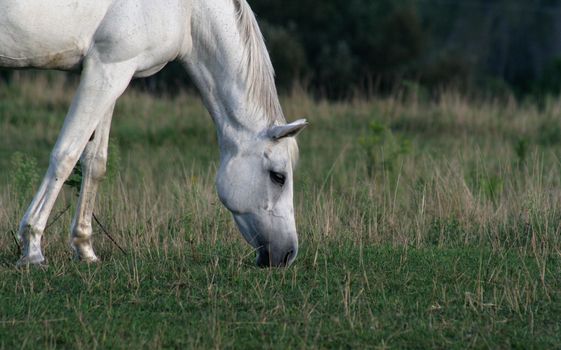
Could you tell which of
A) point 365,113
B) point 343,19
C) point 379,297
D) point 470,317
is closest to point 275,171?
point 379,297

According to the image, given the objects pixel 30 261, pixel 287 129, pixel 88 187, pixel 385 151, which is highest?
pixel 287 129

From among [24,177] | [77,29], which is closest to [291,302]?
[77,29]

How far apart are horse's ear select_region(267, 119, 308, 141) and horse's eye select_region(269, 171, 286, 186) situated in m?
0.21

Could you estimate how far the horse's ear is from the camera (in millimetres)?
5707

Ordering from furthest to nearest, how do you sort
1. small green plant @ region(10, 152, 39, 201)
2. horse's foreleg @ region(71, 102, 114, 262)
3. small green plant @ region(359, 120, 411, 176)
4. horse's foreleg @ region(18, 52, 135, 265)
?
small green plant @ region(359, 120, 411, 176) → small green plant @ region(10, 152, 39, 201) → horse's foreleg @ region(71, 102, 114, 262) → horse's foreleg @ region(18, 52, 135, 265)

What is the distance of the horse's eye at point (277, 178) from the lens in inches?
231

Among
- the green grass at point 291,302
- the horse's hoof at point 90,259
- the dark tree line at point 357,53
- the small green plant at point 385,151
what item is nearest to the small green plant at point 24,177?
the horse's hoof at point 90,259

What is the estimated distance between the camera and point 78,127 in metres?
5.64

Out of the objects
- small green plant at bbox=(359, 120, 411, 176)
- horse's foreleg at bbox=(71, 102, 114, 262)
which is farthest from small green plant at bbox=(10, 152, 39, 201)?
small green plant at bbox=(359, 120, 411, 176)

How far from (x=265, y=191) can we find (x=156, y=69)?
0.99 meters

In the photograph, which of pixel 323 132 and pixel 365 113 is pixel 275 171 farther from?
pixel 365 113

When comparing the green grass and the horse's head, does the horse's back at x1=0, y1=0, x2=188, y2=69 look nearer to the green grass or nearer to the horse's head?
the horse's head

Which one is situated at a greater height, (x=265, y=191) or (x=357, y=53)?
(x=265, y=191)

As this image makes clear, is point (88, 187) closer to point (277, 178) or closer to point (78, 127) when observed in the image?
point (78, 127)
